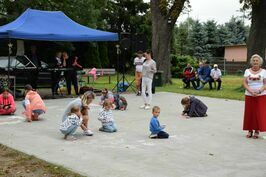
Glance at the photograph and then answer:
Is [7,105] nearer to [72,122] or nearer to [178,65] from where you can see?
[72,122]

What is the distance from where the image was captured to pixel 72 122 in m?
9.39

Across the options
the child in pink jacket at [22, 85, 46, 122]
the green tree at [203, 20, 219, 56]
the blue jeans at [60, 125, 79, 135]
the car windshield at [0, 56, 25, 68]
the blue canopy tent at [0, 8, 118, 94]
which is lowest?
the blue jeans at [60, 125, 79, 135]

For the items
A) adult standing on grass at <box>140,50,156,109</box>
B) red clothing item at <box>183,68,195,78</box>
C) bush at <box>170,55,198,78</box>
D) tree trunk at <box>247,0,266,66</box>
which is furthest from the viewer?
bush at <box>170,55,198,78</box>

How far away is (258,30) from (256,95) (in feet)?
43.6

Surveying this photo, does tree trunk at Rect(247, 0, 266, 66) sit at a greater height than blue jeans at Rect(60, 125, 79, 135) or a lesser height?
greater

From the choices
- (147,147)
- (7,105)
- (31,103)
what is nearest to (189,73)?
(7,105)

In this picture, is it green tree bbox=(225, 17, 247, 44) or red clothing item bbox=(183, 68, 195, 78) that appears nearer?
red clothing item bbox=(183, 68, 195, 78)

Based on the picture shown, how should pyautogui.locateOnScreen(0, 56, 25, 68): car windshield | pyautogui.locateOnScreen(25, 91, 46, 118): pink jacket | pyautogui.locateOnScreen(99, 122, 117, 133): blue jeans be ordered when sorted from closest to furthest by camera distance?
pyautogui.locateOnScreen(99, 122, 117, 133): blue jeans → pyautogui.locateOnScreen(25, 91, 46, 118): pink jacket → pyautogui.locateOnScreen(0, 56, 25, 68): car windshield

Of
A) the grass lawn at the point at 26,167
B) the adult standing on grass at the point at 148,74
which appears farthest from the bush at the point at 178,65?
the grass lawn at the point at 26,167

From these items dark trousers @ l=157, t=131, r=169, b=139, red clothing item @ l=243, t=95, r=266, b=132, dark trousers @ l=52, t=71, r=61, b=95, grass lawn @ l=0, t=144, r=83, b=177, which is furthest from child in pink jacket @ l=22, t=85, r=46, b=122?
dark trousers @ l=52, t=71, r=61, b=95

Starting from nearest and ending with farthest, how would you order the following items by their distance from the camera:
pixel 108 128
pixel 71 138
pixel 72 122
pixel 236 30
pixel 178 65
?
1. pixel 72 122
2. pixel 71 138
3. pixel 108 128
4. pixel 178 65
5. pixel 236 30

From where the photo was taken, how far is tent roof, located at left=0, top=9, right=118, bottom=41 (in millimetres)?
17003

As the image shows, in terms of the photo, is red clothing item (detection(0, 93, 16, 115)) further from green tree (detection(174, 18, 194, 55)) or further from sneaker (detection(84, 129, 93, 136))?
green tree (detection(174, 18, 194, 55))

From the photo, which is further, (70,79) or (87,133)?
(70,79)
